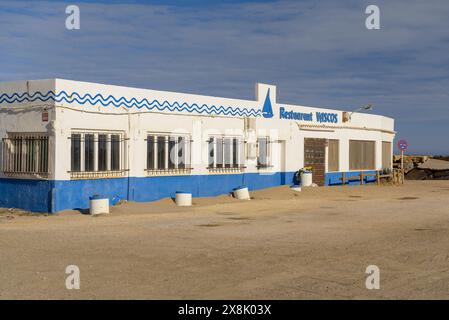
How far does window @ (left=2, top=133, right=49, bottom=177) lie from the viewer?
66.0ft

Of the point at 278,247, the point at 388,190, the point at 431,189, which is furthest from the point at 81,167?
the point at 431,189

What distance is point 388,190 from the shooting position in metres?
31.0

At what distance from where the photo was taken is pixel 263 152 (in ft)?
93.8

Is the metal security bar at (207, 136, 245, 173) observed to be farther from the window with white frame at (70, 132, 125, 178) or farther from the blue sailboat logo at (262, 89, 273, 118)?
the window with white frame at (70, 132, 125, 178)

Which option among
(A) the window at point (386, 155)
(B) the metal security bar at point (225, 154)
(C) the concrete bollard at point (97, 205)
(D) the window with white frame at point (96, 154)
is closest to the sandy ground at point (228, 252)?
(C) the concrete bollard at point (97, 205)

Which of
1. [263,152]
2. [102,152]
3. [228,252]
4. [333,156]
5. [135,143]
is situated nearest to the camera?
[228,252]

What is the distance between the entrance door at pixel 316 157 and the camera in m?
31.2

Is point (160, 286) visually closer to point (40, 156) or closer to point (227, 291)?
point (227, 291)

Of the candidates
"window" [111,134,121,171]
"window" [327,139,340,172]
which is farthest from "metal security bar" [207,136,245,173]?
"window" [327,139,340,172]

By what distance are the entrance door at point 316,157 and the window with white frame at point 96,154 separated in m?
11.8

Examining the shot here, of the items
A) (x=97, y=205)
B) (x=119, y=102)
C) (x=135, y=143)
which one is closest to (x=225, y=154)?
(x=135, y=143)

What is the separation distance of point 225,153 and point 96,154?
6.72 metres

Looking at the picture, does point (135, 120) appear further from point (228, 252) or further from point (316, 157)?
point (316, 157)
